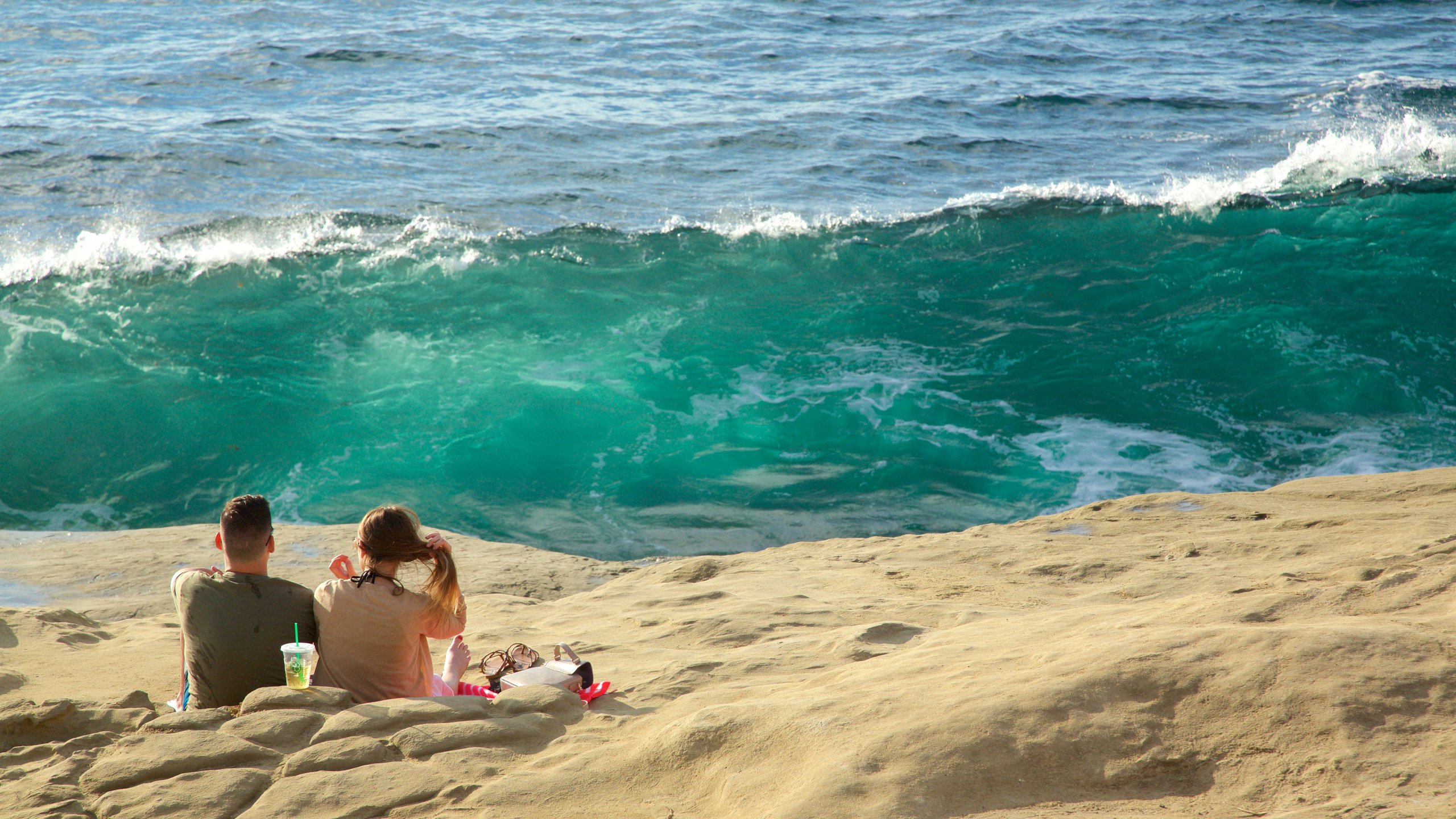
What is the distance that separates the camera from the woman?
3.53 m

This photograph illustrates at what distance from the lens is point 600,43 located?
764 inches

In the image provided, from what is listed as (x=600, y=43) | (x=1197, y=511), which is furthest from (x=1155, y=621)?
(x=600, y=43)

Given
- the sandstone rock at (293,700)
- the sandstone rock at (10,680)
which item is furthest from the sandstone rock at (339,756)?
the sandstone rock at (10,680)

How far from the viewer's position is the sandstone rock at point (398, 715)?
3133 millimetres

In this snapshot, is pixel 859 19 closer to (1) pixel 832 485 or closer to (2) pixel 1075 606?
(1) pixel 832 485

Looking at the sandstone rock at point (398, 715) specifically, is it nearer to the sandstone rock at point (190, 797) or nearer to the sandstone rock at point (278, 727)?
the sandstone rock at point (278, 727)

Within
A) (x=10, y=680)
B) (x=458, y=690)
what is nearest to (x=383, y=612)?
(x=458, y=690)

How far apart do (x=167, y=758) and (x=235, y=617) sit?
62 centimetres

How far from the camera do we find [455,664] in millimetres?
3896

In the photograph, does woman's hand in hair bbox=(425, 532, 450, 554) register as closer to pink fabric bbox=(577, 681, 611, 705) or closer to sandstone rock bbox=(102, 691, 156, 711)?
pink fabric bbox=(577, 681, 611, 705)

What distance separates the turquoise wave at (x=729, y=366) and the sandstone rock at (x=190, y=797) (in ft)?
15.4

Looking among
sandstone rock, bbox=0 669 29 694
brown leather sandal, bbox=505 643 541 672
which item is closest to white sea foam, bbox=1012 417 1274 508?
brown leather sandal, bbox=505 643 541 672

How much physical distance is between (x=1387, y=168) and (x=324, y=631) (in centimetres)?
1514

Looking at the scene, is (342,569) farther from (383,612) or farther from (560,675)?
(560,675)
